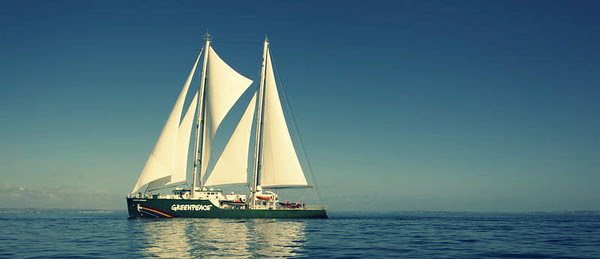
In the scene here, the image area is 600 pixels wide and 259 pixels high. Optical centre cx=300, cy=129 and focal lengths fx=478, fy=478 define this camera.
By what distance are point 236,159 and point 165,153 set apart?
A: 937 cm

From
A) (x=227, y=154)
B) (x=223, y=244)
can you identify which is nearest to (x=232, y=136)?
(x=227, y=154)

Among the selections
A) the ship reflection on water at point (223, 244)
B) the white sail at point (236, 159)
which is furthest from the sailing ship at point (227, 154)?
the ship reflection on water at point (223, 244)

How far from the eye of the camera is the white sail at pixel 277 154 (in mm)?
65812

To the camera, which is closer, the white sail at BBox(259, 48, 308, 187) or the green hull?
the green hull

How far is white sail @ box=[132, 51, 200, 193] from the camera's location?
205 feet

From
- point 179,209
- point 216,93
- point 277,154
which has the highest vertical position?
point 216,93

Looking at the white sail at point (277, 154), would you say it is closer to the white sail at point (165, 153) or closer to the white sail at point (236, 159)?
the white sail at point (236, 159)

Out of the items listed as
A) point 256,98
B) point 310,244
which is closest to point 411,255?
point 310,244

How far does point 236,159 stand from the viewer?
214 ft

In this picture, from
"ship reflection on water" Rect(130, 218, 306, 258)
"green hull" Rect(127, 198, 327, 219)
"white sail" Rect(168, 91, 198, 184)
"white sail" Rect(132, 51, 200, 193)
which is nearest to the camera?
"ship reflection on water" Rect(130, 218, 306, 258)

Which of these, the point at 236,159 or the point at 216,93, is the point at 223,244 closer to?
the point at 236,159

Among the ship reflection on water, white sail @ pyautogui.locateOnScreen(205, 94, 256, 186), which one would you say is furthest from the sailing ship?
the ship reflection on water

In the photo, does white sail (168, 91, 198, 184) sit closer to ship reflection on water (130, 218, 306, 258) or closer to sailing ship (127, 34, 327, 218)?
sailing ship (127, 34, 327, 218)

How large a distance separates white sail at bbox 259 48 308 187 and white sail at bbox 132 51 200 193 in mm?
11748
